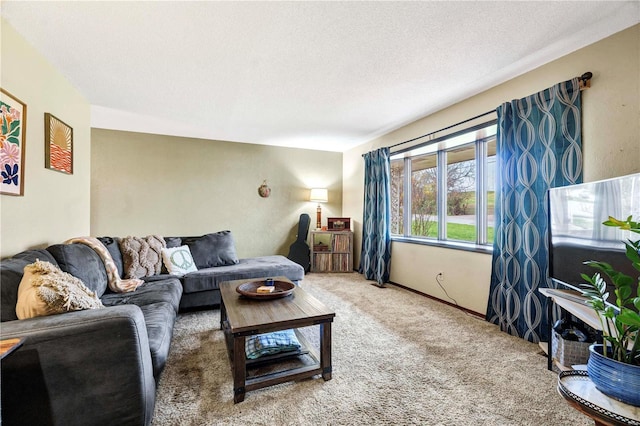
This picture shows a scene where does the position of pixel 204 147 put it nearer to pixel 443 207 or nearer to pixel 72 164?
pixel 72 164

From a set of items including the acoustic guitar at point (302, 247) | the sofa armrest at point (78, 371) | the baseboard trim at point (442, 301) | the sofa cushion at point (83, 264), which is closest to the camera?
the sofa armrest at point (78, 371)

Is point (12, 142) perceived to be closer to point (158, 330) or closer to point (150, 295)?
point (150, 295)

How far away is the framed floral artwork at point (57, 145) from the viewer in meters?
2.20

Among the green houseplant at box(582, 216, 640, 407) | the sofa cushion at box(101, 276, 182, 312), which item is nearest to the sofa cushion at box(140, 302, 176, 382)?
the sofa cushion at box(101, 276, 182, 312)

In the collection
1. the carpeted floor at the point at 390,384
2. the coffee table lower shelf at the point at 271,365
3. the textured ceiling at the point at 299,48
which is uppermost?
the textured ceiling at the point at 299,48

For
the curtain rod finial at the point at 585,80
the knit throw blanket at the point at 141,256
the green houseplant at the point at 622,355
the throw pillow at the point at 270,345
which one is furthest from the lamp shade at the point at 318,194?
the green houseplant at the point at 622,355

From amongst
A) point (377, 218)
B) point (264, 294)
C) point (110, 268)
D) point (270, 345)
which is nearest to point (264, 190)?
point (377, 218)

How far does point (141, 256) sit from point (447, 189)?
Result: 12.2 ft

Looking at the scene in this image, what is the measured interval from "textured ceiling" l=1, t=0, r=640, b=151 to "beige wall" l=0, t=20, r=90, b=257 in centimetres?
14

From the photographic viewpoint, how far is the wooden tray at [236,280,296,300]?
6.40ft

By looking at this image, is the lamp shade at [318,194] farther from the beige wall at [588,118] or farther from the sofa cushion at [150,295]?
the sofa cushion at [150,295]

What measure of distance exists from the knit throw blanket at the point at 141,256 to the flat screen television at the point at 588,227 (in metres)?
3.51

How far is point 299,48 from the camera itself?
2061mm

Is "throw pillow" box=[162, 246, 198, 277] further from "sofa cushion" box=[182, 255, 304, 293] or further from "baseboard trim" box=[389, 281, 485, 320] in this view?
"baseboard trim" box=[389, 281, 485, 320]
